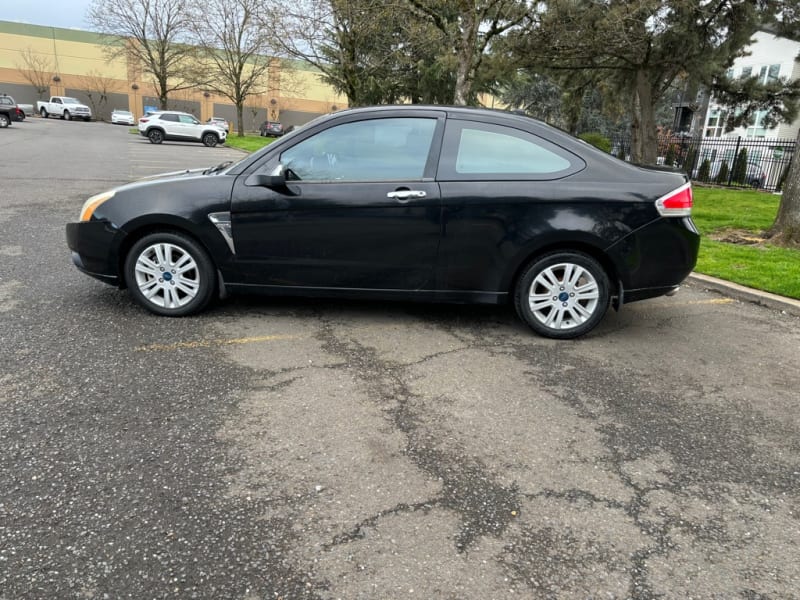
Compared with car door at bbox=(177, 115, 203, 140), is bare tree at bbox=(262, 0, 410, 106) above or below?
above

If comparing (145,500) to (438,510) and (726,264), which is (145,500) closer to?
(438,510)

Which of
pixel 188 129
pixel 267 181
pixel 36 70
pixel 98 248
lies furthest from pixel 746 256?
pixel 36 70

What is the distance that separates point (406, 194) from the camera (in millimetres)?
4391

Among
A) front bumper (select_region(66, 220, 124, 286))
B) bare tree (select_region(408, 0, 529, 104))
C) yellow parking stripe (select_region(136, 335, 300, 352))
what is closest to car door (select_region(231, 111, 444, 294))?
yellow parking stripe (select_region(136, 335, 300, 352))

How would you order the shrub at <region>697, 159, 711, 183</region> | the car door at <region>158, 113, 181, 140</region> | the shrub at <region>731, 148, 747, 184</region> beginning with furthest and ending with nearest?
1. the car door at <region>158, 113, 181, 140</region>
2. the shrub at <region>697, 159, 711, 183</region>
3. the shrub at <region>731, 148, 747, 184</region>

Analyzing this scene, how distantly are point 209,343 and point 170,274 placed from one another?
2.57 feet

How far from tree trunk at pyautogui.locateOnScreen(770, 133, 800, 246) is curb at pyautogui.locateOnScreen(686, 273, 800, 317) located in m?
2.49

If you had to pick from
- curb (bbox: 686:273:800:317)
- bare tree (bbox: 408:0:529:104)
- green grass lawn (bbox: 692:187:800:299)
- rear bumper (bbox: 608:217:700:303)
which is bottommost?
curb (bbox: 686:273:800:317)

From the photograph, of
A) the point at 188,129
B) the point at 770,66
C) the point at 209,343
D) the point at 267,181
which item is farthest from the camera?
the point at 188,129

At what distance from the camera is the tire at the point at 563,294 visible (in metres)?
4.52

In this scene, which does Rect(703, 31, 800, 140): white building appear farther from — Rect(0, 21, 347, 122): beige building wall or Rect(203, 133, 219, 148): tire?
Rect(0, 21, 347, 122): beige building wall

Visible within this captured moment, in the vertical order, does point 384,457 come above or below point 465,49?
below

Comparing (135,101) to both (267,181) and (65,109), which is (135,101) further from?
(267,181)

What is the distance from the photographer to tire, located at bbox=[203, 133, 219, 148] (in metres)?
33.9
